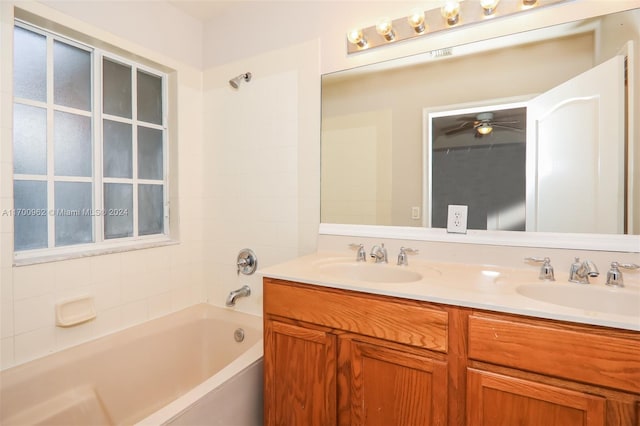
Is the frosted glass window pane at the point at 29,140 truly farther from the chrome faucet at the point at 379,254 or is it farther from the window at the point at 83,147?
the chrome faucet at the point at 379,254

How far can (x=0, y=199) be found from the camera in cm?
132

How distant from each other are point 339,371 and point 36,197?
163 centimetres

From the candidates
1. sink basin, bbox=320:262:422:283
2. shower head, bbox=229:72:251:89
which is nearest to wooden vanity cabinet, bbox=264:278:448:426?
sink basin, bbox=320:262:422:283

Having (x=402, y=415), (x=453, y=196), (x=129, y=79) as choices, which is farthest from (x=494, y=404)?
(x=129, y=79)

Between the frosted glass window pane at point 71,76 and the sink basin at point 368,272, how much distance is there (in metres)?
1.56

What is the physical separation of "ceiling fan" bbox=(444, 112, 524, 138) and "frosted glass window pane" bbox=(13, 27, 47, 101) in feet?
6.57

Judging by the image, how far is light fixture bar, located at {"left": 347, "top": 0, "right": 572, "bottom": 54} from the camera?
4.42 feet

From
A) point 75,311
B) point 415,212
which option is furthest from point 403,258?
point 75,311

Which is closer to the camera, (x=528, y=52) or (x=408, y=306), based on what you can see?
(x=408, y=306)

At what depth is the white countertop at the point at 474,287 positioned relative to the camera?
87 cm

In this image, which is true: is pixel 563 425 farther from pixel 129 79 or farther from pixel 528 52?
pixel 129 79

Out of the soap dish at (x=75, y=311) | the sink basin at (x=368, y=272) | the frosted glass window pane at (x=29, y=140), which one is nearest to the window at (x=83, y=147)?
the frosted glass window pane at (x=29, y=140)

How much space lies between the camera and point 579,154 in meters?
1.27

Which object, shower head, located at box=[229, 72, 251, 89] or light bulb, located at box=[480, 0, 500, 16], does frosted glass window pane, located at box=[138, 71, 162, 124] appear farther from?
light bulb, located at box=[480, 0, 500, 16]
